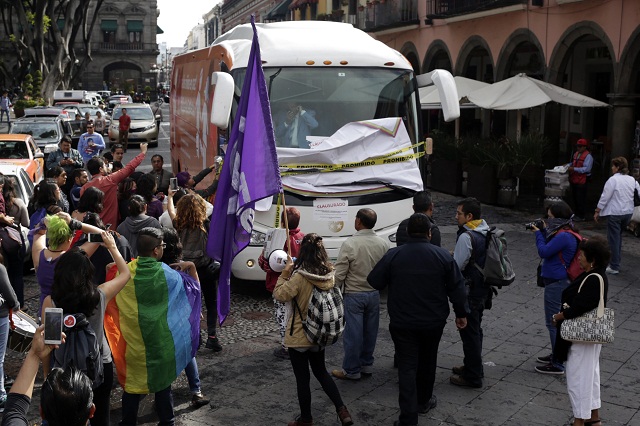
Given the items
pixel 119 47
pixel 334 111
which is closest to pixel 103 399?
pixel 334 111

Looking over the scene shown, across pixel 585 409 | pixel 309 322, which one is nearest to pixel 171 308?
pixel 309 322

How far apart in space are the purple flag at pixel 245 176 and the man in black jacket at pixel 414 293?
111cm

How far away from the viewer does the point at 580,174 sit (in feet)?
51.7

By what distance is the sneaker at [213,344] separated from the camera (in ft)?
26.8

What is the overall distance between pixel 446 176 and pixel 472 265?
12894mm

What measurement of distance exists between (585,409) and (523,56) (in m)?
22.4

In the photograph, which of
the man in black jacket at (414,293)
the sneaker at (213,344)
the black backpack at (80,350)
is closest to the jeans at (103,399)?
the black backpack at (80,350)

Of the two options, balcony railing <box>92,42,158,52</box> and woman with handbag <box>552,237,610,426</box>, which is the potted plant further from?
balcony railing <box>92,42,158,52</box>

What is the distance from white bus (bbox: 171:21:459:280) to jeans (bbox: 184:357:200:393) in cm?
328

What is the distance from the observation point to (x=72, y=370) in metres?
3.35

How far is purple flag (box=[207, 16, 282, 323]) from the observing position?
21.7 ft

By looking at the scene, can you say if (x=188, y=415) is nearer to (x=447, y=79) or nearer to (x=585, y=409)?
(x=585, y=409)

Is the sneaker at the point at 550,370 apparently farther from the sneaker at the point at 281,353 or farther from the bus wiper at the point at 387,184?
the bus wiper at the point at 387,184

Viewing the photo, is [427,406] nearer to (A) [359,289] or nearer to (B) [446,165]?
(A) [359,289]
